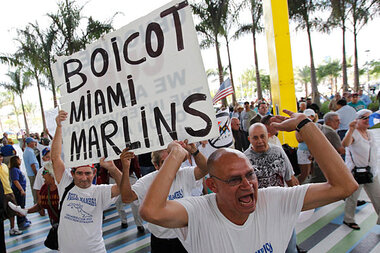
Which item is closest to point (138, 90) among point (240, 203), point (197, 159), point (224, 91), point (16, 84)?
point (197, 159)

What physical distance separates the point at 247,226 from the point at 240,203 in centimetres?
16

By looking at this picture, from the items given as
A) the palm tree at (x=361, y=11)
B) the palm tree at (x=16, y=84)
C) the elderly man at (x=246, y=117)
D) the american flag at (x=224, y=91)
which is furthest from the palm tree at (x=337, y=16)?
the palm tree at (x=16, y=84)

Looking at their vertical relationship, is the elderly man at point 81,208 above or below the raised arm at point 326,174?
below

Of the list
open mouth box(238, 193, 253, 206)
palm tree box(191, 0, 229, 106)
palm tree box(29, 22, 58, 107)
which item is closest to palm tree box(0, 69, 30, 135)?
palm tree box(29, 22, 58, 107)

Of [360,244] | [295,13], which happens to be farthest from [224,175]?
[295,13]

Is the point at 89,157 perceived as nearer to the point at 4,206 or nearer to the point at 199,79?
the point at 199,79

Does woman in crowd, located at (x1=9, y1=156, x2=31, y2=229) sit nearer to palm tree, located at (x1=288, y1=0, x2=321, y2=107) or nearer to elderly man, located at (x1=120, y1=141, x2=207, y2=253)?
elderly man, located at (x1=120, y1=141, x2=207, y2=253)

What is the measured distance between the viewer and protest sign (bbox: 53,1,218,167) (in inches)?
75.7

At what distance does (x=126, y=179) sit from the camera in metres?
2.52

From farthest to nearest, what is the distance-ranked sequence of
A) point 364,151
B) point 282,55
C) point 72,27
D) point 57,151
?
1. point 72,27
2. point 282,55
3. point 364,151
4. point 57,151

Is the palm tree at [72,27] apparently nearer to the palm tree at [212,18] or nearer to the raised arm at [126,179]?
the palm tree at [212,18]

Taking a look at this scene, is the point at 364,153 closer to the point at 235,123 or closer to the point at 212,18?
the point at 235,123

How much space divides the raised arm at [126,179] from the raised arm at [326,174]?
1.22 m

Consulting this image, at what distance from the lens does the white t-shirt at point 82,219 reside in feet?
9.19
